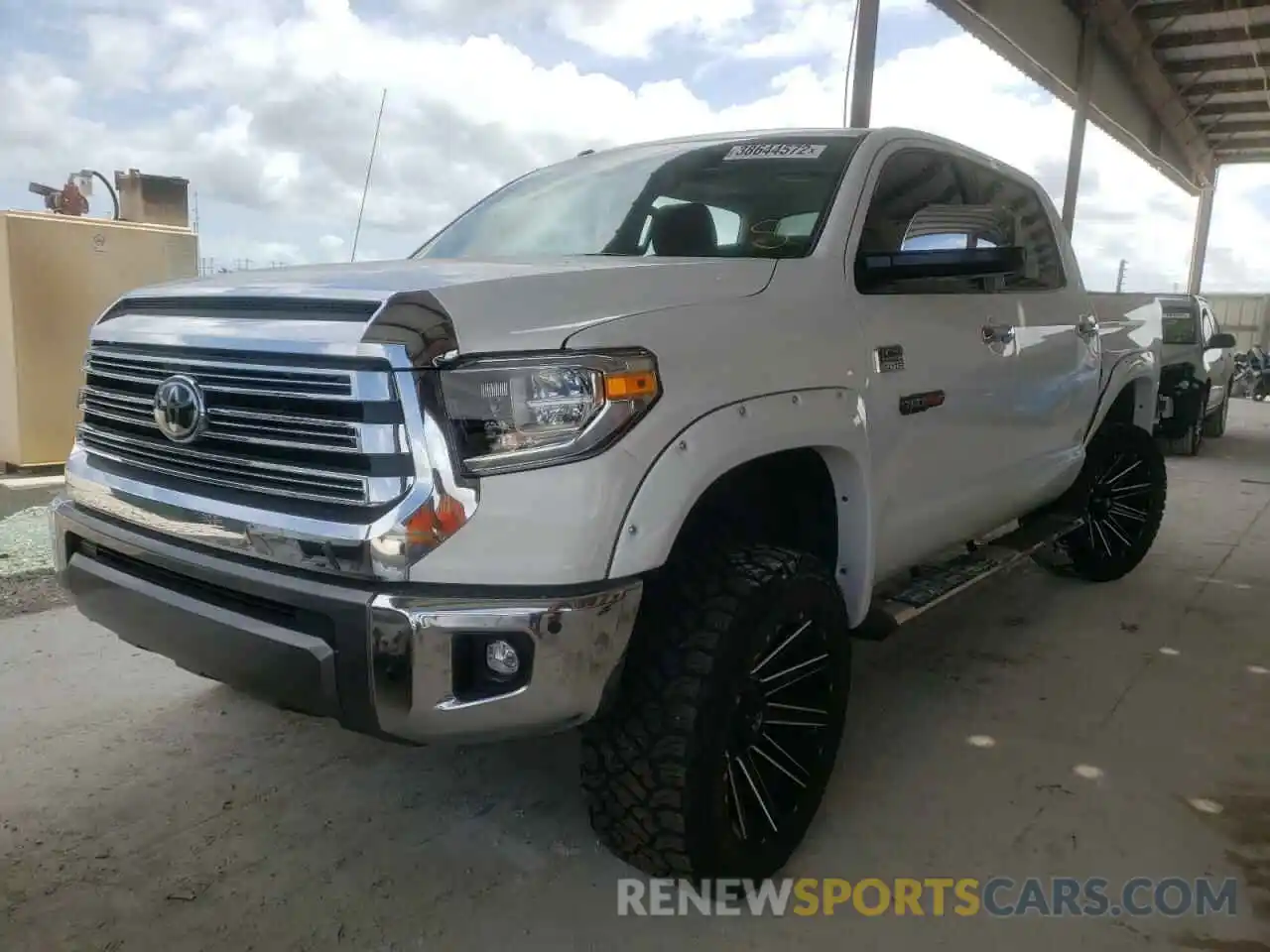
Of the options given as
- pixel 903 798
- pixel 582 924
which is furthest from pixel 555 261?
pixel 903 798

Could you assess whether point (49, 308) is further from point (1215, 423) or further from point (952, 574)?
point (1215, 423)

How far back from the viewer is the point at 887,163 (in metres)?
2.76

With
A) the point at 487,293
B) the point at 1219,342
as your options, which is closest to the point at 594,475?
the point at 487,293

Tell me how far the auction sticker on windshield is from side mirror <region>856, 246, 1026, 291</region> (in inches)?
18.3

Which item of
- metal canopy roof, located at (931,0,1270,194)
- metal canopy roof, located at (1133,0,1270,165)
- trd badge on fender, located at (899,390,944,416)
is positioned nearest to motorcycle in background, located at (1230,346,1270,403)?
metal canopy roof, located at (931,0,1270,194)

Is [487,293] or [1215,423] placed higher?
[487,293]

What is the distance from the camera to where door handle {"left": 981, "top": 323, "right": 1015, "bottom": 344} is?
3000 millimetres

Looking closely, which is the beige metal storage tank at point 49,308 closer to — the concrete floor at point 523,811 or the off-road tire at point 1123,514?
the concrete floor at point 523,811

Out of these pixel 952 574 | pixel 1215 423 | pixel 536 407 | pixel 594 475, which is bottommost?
pixel 1215 423

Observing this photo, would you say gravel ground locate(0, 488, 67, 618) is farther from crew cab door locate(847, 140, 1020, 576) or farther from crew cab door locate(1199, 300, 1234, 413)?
crew cab door locate(1199, 300, 1234, 413)

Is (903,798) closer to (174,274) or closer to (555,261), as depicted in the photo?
(555,261)

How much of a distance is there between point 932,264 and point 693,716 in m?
1.28

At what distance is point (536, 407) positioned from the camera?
173 centimetres

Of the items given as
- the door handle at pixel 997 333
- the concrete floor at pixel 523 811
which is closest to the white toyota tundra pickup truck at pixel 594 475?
the door handle at pixel 997 333
